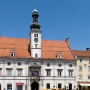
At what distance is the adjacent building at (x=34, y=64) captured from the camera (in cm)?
6481

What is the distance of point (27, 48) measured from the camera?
6944cm

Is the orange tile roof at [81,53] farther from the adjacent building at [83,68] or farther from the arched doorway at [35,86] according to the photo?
the arched doorway at [35,86]

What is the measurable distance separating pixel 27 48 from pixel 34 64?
5.22 metres

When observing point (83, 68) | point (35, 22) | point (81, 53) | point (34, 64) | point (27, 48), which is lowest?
point (34, 64)

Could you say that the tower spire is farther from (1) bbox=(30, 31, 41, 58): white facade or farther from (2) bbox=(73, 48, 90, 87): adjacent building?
(2) bbox=(73, 48, 90, 87): adjacent building

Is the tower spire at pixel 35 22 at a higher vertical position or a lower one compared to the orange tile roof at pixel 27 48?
higher

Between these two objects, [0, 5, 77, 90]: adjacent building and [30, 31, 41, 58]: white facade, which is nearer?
[0, 5, 77, 90]: adjacent building

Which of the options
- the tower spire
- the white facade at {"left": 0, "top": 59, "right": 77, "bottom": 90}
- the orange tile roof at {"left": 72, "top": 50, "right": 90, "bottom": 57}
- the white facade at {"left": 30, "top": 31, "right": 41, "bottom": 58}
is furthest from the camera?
the orange tile roof at {"left": 72, "top": 50, "right": 90, "bottom": 57}

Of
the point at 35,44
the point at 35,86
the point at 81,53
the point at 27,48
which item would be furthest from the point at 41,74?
the point at 81,53

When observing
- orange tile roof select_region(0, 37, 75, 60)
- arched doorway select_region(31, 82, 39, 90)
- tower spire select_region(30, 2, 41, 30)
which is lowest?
arched doorway select_region(31, 82, 39, 90)

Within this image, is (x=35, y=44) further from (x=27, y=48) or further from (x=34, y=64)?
(x=34, y=64)

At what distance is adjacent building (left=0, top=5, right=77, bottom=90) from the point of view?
64.8 m

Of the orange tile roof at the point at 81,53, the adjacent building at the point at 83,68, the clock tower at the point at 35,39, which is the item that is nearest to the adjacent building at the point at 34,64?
the clock tower at the point at 35,39

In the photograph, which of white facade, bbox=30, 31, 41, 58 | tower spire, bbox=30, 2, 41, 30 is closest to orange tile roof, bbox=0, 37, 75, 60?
white facade, bbox=30, 31, 41, 58
